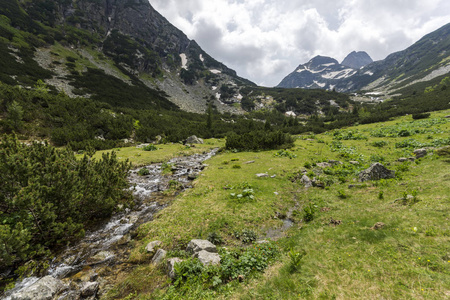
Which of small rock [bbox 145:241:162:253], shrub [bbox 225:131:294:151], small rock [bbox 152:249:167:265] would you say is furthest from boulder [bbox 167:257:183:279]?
shrub [bbox 225:131:294:151]

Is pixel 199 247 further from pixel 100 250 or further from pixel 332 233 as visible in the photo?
pixel 332 233

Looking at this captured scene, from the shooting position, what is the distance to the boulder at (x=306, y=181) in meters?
17.1

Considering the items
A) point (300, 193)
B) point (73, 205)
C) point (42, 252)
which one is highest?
point (73, 205)

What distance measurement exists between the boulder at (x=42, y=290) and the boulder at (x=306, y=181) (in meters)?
18.0

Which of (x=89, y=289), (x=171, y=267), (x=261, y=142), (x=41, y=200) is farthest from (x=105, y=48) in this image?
(x=171, y=267)

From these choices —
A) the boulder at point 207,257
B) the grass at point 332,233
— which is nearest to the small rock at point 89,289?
the grass at point 332,233

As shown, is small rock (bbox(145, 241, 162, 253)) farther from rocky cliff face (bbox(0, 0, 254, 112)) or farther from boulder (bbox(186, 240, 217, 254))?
rocky cliff face (bbox(0, 0, 254, 112))

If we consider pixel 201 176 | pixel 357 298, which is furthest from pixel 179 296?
pixel 201 176

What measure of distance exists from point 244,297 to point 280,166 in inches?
729

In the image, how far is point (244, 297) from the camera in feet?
19.1

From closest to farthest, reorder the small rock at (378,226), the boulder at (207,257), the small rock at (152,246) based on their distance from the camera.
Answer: the boulder at (207,257) → the small rock at (378,226) → the small rock at (152,246)

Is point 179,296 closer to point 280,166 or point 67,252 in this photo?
point 67,252

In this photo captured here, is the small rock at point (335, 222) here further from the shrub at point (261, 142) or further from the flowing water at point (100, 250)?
the shrub at point (261, 142)

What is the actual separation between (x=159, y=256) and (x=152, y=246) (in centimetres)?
112
